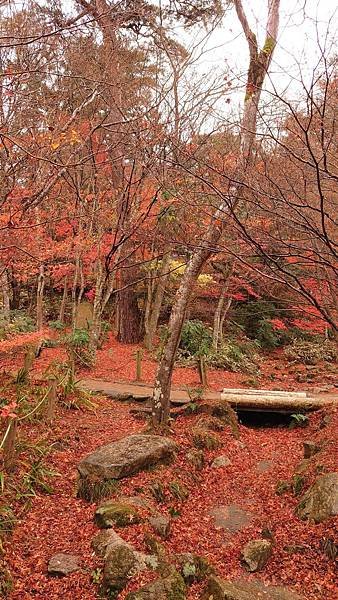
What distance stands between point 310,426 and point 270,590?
5603 mm

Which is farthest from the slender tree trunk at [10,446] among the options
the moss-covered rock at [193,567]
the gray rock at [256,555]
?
the gray rock at [256,555]

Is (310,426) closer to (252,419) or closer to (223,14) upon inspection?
(252,419)

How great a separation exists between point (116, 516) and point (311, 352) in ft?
47.2

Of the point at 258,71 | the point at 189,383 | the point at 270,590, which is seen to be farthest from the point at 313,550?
the point at 189,383

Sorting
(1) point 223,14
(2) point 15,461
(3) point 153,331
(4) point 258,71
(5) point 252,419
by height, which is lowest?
(5) point 252,419

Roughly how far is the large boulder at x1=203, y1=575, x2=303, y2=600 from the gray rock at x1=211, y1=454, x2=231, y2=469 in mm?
2875

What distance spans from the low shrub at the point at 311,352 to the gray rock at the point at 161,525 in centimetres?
1305

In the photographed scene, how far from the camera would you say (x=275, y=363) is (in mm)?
16969

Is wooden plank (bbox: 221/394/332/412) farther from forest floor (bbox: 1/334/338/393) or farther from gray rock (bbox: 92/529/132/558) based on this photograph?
gray rock (bbox: 92/529/132/558)

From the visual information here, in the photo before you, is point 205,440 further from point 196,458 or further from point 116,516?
point 116,516

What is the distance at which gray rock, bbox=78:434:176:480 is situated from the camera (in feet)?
18.5

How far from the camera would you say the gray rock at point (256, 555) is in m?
4.54

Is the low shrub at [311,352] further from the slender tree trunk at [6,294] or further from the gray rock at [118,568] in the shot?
the gray rock at [118,568]

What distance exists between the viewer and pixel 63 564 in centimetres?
425
